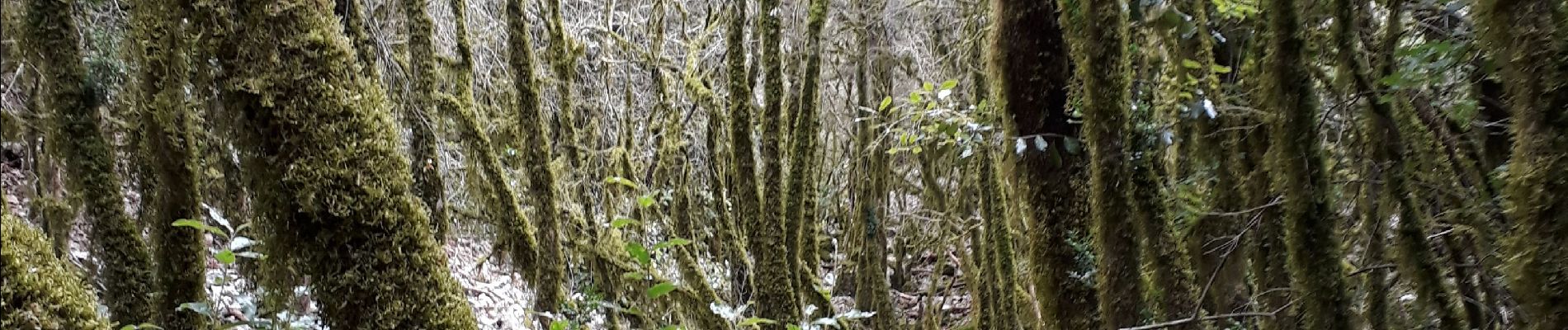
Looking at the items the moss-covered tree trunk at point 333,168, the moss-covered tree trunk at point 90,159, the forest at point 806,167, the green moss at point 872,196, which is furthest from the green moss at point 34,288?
the green moss at point 872,196

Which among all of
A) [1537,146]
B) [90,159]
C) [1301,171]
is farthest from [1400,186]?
[90,159]

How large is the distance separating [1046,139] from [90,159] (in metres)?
2.67

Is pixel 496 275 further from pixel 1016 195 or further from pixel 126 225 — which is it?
pixel 1016 195

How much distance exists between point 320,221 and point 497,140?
302 cm

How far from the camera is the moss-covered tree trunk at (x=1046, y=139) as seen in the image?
2.04 meters

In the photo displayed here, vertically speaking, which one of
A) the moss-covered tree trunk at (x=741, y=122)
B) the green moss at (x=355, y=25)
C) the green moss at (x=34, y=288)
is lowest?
the green moss at (x=34, y=288)

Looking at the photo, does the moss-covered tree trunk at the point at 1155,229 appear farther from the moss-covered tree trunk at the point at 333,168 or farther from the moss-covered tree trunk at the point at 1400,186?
the moss-covered tree trunk at the point at 333,168

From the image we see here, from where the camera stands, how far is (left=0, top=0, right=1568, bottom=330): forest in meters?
1.14

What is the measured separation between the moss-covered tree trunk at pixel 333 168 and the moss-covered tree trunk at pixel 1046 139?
4.83 ft

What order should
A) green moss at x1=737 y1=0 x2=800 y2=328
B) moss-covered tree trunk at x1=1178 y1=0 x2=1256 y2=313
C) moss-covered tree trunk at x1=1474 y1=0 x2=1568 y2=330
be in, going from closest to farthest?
moss-covered tree trunk at x1=1474 y1=0 x2=1568 y2=330 < moss-covered tree trunk at x1=1178 y1=0 x2=1256 y2=313 < green moss at x1=737 y1=0 x2=800 y2=328

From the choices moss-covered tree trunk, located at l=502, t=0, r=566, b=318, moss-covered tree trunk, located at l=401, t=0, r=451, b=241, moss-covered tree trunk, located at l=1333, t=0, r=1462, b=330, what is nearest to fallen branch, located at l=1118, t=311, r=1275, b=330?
moss-covered tree trunk, located at l=1333, t=0, r=1462, b=330

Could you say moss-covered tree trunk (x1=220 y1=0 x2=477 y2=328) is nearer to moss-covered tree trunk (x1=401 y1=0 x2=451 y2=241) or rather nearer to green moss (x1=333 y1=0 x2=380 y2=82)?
green moss (x1=333 y1=0 x2=380 y2=82)

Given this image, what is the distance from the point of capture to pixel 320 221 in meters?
1.13

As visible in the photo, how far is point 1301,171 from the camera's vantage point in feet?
6.52
